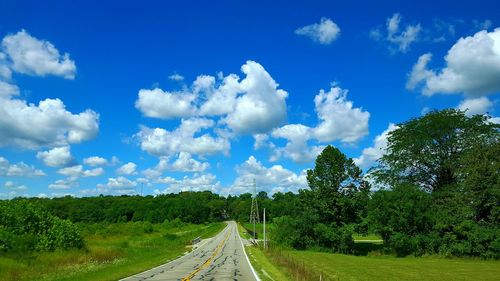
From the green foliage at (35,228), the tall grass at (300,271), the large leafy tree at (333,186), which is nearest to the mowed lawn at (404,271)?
the tall grass at (300,271)

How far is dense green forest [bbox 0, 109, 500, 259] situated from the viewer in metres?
46.2

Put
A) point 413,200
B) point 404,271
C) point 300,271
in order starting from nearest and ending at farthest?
1. point 300,271
2. point 404,271
3. point 413,200

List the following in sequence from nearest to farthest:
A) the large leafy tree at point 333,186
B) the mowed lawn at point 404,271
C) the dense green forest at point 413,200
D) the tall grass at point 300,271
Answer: the tall grass at point 300,271 → the mowed lawn at point 404,271 → the dense green forest at point 413,200 → the large leafy tree at point 333,186

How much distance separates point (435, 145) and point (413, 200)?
8055 mm

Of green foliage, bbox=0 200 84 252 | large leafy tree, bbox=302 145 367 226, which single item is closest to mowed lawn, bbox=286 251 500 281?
large leafy tree, bbox=302 145 367 226

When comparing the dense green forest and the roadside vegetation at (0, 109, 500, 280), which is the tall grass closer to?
the roadside vegetation at (0, 109, 500, 280)

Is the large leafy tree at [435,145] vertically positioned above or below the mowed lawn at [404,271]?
above

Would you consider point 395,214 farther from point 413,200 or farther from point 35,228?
point 35,228

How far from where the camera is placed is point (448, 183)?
185 feet

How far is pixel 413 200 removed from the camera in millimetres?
53469

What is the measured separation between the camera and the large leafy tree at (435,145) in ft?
178

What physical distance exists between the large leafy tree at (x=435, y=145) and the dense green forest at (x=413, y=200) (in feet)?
0.38

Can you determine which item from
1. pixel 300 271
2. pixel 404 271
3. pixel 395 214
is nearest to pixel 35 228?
pixel 300 271

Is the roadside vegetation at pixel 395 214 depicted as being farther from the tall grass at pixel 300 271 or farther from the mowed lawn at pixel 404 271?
the tall grass at pixel 300 271
